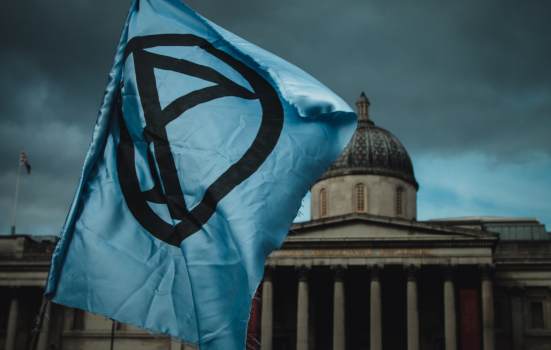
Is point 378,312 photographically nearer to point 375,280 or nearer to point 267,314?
point 375,280

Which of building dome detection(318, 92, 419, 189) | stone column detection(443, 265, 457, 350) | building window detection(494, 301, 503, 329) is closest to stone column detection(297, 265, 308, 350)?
stone column detection(443, 265, 457, 350)

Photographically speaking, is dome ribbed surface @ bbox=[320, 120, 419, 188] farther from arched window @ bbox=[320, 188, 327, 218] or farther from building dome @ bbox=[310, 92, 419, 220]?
arched window @ bbox=[320, 188, 327, 218]

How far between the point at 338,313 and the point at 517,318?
13370mm

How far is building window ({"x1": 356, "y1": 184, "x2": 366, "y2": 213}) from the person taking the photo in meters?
52.5

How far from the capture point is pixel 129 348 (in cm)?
5025

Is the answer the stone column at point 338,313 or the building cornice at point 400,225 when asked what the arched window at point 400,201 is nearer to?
the building cornice at point 400,225

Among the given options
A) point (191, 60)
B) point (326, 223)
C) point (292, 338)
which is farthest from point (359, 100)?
point (191, 60)

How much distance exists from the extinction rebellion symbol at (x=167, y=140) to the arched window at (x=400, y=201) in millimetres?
43754

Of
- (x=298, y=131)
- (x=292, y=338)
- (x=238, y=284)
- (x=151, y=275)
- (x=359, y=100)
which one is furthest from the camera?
(x=359, y=100)

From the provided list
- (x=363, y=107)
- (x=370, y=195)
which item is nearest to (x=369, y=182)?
(x=370, y=195)

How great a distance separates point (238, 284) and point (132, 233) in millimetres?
2107

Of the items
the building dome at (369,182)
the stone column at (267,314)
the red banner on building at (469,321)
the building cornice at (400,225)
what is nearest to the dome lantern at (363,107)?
the building dome at (369,182)

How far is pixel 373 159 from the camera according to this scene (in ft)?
175

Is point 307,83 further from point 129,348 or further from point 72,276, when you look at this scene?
point 129,348
